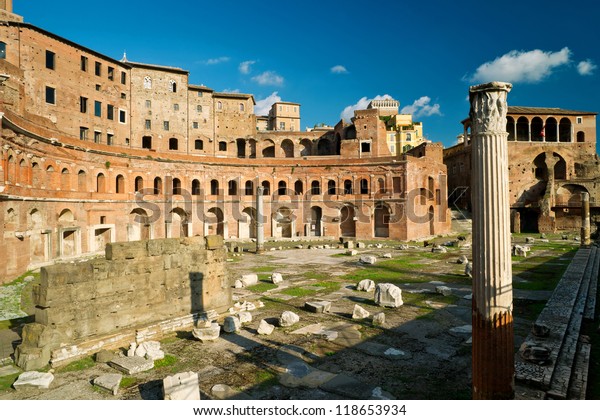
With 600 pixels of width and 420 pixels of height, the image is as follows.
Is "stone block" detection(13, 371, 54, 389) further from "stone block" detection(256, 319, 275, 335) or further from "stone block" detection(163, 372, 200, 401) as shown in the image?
"stone block" detection(256, 319, 275, 335)

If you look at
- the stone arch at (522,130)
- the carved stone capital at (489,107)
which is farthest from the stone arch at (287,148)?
the carved stone capital at (489,107)

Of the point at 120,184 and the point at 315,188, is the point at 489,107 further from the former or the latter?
the point at 315,188

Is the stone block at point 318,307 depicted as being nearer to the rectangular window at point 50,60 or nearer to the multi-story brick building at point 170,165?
the multi-story brick building at point 170,165

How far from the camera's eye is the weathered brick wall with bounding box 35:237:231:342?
29.0 feet

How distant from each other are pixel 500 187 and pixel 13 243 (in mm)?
21204

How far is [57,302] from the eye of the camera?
8.74m

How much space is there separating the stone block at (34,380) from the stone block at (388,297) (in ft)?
30.5

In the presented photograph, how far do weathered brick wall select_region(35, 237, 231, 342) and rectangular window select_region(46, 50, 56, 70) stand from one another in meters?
27.8

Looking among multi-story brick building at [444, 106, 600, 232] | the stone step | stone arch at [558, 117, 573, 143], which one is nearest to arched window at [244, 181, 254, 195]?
multi-story brick building at [444, 106, 600, 232]

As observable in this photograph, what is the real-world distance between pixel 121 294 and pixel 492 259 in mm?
8789

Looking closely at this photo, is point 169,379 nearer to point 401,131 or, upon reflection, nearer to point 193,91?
point 193,91

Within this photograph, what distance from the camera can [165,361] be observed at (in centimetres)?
855

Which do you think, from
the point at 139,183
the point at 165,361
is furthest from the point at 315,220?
the point at 165,361

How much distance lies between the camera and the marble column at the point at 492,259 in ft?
A: 18.2
